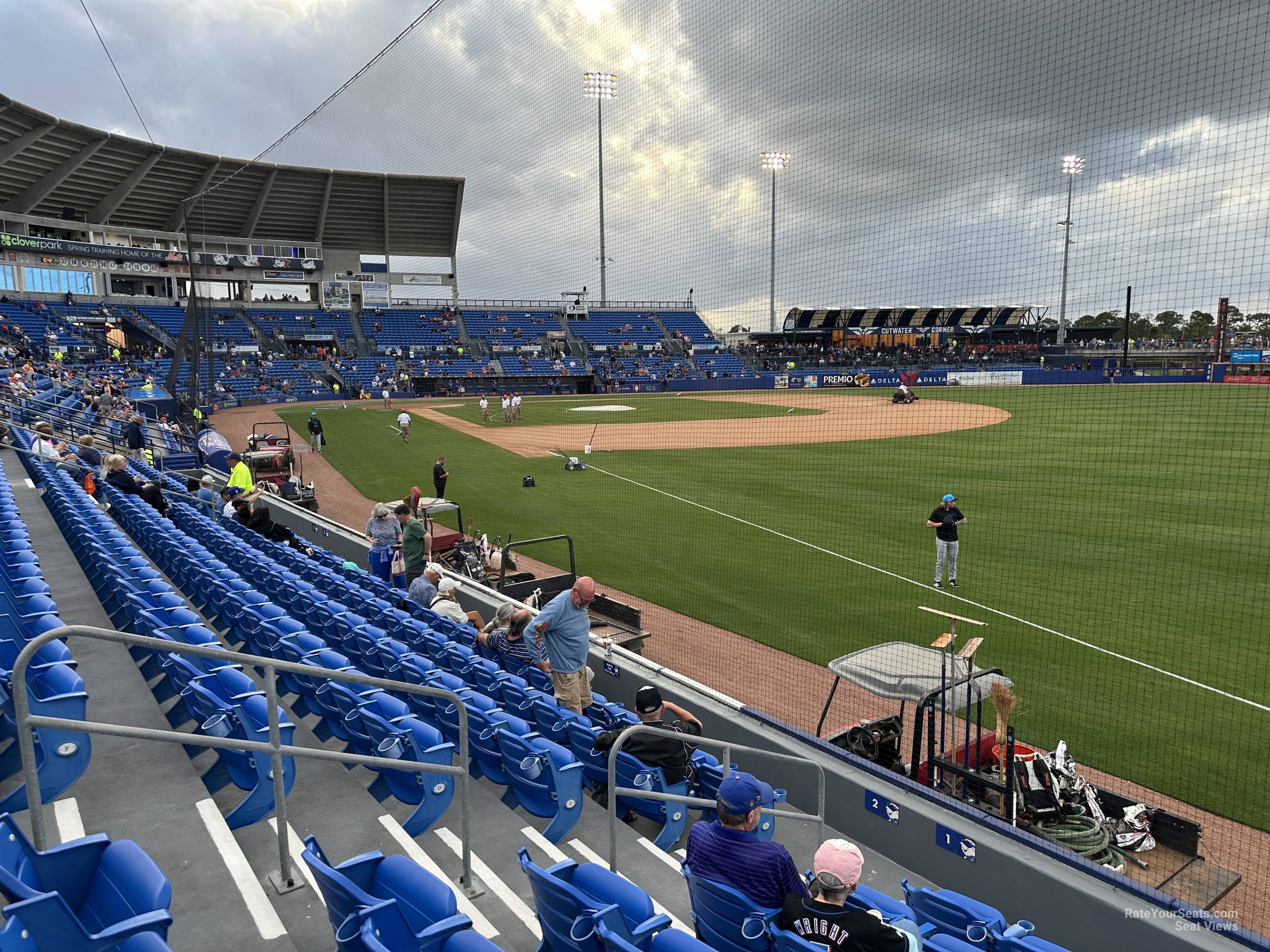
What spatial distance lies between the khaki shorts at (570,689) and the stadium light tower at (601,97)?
14894 millimetres

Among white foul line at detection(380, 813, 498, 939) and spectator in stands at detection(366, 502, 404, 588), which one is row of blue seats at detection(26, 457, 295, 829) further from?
spectator in stands at detection(366, 502, 404, 588)

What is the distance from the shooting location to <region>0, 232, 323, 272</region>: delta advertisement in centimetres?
4859

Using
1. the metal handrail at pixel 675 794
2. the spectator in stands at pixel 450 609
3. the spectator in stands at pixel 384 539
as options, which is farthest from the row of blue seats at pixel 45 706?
the spectator in stands at pixel 384 539

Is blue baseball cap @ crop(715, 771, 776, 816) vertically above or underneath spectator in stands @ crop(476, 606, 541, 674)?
above

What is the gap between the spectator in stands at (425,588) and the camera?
8.86 metres

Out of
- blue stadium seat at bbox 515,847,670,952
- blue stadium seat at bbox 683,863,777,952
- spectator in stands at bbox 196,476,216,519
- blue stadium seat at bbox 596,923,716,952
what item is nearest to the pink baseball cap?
blue stadium seat at bbox 596,923,716,952

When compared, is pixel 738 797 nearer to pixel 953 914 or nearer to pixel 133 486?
pixel 953 914

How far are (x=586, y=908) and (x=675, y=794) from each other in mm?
2458

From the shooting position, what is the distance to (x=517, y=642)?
755 centimetres

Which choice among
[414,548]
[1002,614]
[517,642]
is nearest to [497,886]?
[517,642]

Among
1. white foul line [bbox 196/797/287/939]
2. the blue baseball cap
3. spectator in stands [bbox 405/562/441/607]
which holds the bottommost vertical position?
spectator in stands [bbox 405/562/441/607]

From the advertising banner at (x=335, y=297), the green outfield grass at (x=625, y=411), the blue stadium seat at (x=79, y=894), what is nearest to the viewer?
the blue stadium seat at (x=79, y=894)

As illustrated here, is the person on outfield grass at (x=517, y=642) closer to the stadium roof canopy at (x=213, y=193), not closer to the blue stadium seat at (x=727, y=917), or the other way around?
the blue stadium seat at (x=727, y=917)

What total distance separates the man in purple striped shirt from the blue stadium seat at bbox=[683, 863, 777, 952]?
7 centimetres
